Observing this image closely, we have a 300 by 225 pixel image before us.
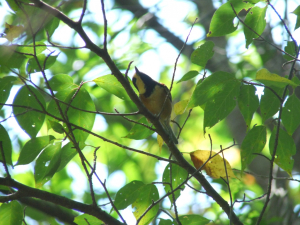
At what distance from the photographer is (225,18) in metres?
1.77

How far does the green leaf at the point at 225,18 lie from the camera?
177 cm

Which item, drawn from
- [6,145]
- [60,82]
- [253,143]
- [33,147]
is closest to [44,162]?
[33,147]

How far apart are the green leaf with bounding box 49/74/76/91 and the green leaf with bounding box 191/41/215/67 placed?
811mm

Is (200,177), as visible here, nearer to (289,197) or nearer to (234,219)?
(234,219)

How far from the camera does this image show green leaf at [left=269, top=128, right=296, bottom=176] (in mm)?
1771

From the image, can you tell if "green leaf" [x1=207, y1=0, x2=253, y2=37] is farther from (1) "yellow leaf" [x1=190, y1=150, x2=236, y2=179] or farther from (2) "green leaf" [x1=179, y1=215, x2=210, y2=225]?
(2) "green leaf" [x1=179, y1=215, x2=210, y2=225]

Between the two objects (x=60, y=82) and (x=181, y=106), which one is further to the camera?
(x=181, y=106)

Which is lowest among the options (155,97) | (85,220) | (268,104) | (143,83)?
(85,220)

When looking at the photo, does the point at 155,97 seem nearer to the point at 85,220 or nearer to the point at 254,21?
the point at 254,21

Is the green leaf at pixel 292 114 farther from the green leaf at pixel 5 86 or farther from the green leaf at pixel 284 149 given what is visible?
the green leaf at pixel 5 86

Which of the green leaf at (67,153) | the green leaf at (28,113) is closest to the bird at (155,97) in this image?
the green leaf at (67,153)

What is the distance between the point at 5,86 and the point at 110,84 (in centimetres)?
63

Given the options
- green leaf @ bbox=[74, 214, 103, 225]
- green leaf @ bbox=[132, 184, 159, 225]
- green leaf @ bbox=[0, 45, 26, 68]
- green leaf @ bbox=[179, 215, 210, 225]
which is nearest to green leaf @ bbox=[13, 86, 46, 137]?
green leaf @ bbox=[0, 45, 26, 68]

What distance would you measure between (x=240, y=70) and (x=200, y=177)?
3120 millimetres
